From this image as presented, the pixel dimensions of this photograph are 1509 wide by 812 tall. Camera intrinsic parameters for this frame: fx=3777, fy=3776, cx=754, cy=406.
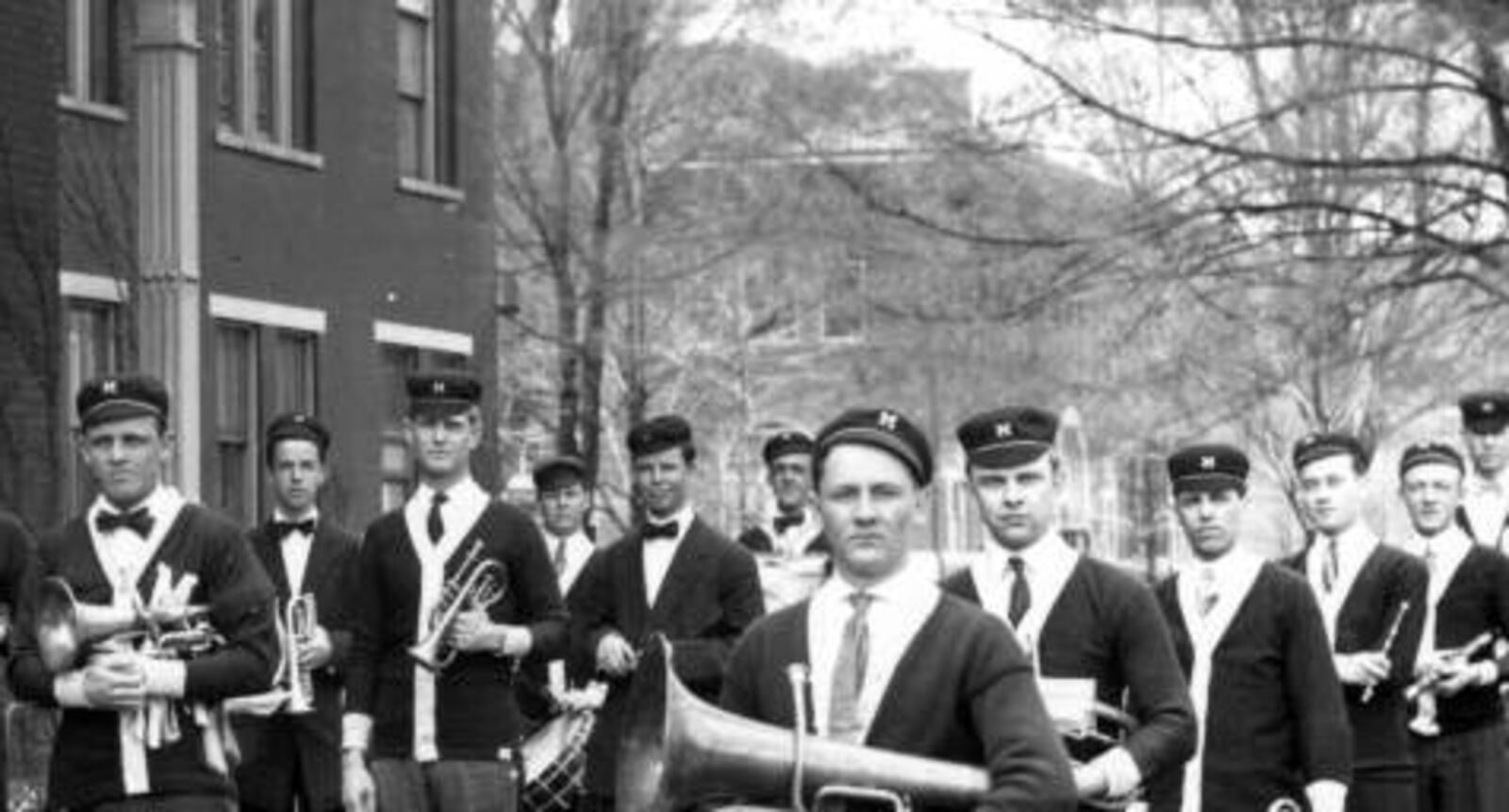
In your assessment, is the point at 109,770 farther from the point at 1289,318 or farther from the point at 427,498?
the point at 1289,318

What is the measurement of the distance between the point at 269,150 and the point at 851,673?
915 inches

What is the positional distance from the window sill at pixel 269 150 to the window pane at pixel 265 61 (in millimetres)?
213

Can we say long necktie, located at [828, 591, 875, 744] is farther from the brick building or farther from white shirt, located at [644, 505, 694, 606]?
the brick building

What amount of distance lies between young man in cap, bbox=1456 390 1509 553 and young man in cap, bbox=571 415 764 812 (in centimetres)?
403

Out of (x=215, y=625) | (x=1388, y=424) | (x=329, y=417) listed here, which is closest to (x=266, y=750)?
(x=215, y=625)

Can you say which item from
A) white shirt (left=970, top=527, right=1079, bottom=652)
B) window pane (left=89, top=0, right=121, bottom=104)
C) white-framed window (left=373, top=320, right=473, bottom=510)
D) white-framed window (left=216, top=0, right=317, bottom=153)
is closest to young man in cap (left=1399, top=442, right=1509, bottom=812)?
white shirt (left=970, top=527, right=1079, bottom=652)

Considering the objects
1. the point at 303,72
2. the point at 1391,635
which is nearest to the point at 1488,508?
the point at 1391,635

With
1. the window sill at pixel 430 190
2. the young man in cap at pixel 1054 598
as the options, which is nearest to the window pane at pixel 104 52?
the window sill at pixel 430 190

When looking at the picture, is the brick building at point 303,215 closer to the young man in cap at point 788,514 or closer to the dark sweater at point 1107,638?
the young man in cap at point 788,514

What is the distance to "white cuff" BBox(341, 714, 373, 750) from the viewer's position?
1377 cm

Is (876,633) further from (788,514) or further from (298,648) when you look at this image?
(788,514)

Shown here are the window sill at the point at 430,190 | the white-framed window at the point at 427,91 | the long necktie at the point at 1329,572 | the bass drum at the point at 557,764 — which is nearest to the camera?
the long necktie at the point at 1329,572

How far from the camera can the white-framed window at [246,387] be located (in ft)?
97.9

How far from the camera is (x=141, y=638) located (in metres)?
11.2
